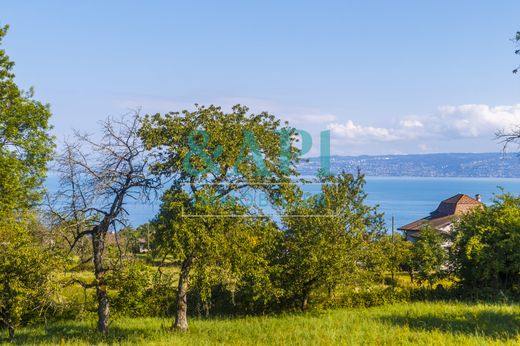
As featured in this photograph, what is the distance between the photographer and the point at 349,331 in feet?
51.8

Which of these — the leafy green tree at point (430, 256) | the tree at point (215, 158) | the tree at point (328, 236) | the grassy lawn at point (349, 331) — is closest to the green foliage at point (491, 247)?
the leafy green tree at point (430, 256)

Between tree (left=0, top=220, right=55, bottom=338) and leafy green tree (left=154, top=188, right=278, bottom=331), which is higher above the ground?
leafy green tree (left=154, top=188, right=278, bottom=331)

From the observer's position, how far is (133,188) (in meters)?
16.6

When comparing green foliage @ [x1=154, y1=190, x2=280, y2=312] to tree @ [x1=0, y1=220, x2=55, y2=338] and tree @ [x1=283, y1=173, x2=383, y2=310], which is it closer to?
tree @ [x1=0, y1=220, x2=55, y2=338]

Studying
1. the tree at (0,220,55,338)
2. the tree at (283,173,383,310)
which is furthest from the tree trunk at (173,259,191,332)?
the tree at (283,173,383,310)

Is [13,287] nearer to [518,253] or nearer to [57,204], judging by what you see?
[57,204]

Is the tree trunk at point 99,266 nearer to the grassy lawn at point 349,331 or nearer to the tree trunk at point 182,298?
the grassy lawn at point 349,331

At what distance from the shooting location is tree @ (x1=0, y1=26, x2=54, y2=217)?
80.1 feet

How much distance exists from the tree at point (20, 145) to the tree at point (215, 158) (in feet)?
37.3

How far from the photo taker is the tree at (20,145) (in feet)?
80.1

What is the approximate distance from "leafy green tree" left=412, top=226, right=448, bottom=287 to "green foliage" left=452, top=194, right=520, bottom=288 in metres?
1.75

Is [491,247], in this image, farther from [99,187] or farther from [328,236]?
[99,187]

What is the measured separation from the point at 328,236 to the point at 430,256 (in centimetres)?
1046

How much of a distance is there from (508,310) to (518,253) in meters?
8.34
